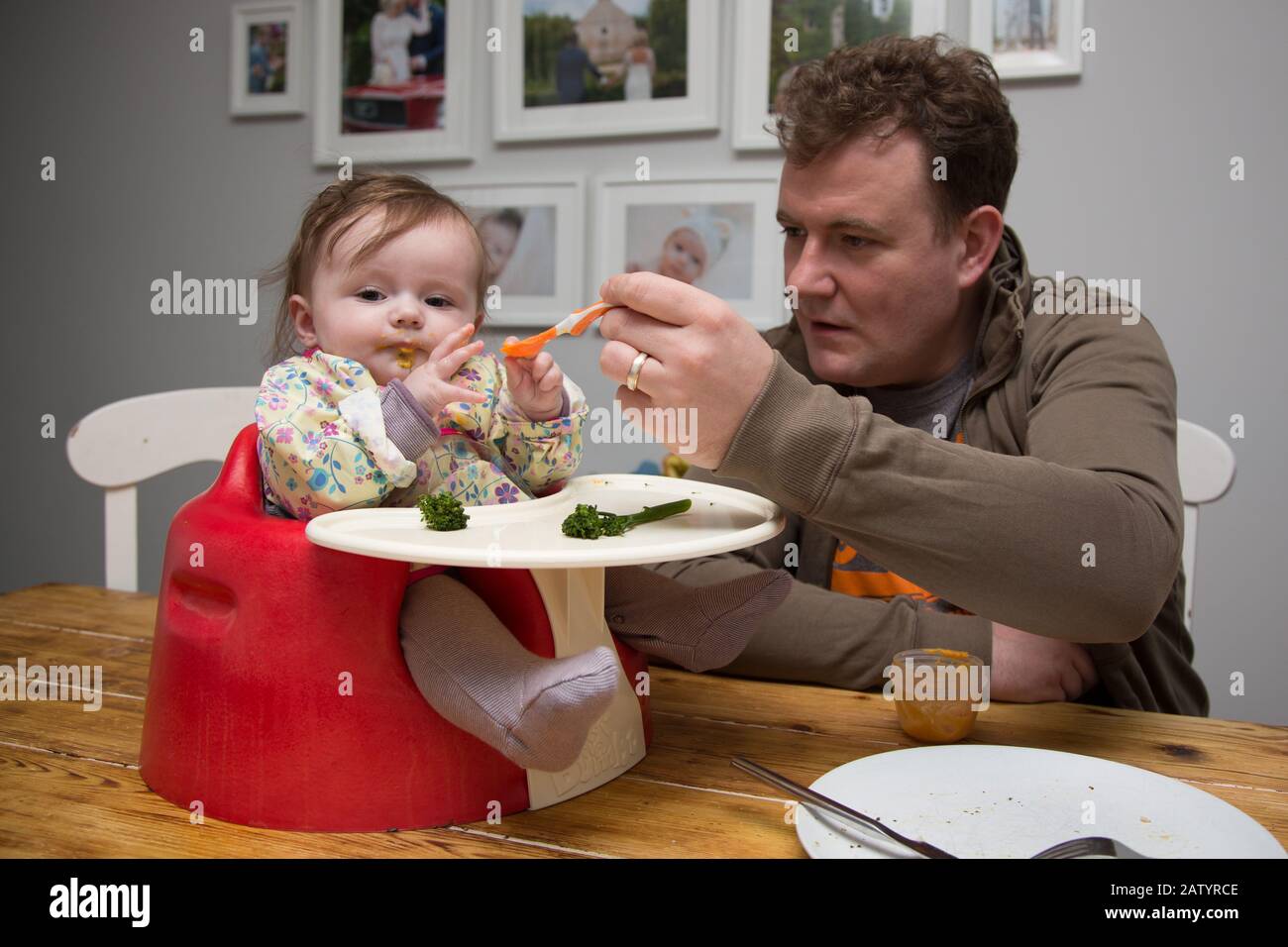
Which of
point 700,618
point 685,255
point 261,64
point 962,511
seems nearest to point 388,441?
point 700,618

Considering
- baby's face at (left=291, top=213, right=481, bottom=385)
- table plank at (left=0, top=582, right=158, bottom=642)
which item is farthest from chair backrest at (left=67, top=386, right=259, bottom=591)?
baby's face at (left=291, top=213, right=481, bottom=385)

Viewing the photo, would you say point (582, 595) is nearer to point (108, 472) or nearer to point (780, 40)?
point (108, 472)

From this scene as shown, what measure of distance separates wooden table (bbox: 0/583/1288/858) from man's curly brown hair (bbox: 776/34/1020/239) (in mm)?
672

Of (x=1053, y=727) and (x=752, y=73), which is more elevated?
(x=752, y=73)

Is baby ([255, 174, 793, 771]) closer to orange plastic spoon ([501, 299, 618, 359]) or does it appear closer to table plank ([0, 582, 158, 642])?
orange plastic spoon ([501, 299, 618, 359])

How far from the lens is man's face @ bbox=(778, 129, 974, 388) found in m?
1.30

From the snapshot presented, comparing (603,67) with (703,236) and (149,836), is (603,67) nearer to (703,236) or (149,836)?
(703,236)

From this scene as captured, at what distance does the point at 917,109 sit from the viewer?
131 centimetres

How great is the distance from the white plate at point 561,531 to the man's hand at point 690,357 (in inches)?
2.9

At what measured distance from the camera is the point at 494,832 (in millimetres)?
787

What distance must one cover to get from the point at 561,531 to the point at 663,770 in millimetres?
234

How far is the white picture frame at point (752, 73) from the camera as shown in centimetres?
228
